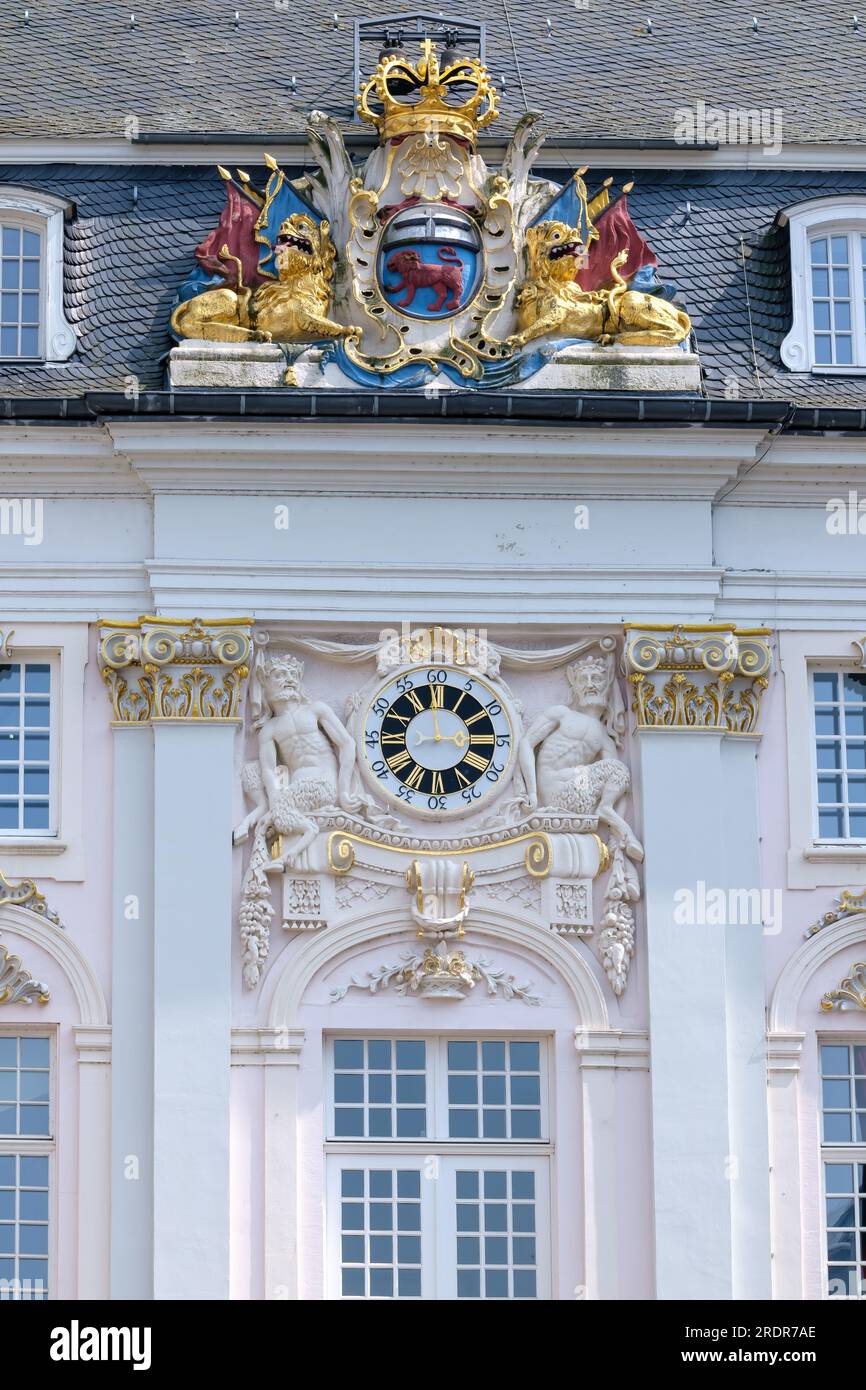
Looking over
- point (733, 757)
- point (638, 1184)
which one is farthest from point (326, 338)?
point (638, 1184)

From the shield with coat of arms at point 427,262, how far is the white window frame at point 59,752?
3.73 metres

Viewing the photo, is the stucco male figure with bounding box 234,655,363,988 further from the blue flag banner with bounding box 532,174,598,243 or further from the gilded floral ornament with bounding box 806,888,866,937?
the blue flag banner with bounding box 532,174,598,243

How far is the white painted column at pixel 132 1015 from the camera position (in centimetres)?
2772

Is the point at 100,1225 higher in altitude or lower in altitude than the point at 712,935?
lower

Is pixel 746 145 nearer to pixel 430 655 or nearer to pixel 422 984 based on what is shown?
pixel 430 655

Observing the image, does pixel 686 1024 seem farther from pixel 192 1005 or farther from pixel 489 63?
pixel 489 63

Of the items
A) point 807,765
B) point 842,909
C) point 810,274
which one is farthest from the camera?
point 810,274

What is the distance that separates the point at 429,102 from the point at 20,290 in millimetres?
3699

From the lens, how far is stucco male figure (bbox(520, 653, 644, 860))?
28.8 meters

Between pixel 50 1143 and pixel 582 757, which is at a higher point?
pixel 582 757

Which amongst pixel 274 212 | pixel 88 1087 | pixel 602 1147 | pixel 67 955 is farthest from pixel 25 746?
pixel 602 1147

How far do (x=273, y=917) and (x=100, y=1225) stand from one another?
270cm

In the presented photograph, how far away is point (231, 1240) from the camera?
27.8 m

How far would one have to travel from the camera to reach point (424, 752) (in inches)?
1140
